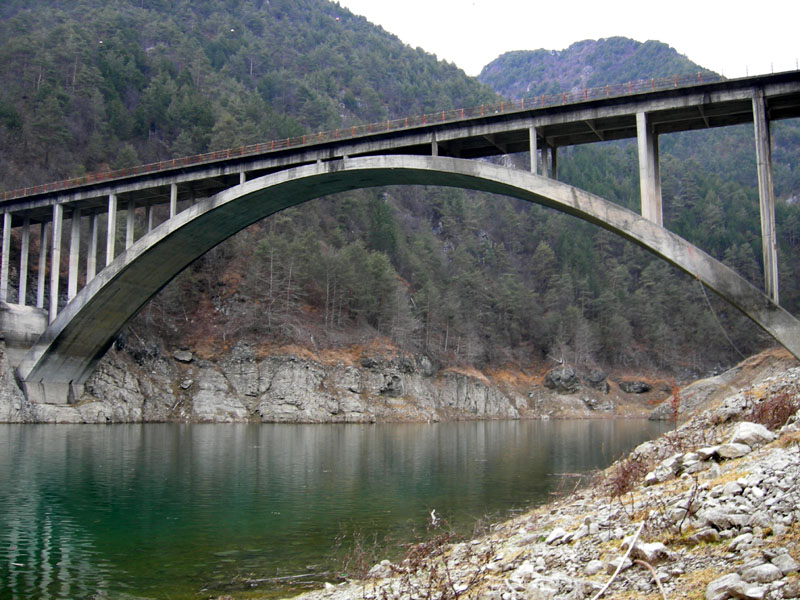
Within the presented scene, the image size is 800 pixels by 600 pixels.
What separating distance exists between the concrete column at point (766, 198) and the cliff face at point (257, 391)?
3604 cm

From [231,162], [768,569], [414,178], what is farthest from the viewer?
[231,162]

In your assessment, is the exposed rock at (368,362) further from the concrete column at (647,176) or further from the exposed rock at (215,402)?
the concrete column at (647,176)

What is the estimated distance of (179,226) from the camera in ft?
128

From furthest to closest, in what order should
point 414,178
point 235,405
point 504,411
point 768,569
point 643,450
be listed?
point 504,411 → point 235,405 → point 414,178 → point 643,450 → point 768,569

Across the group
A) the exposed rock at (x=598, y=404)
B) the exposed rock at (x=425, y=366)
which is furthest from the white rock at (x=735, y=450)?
Answer: the exposed rock at (x=598, y=404)

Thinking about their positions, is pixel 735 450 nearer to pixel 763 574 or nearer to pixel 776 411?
pixel 776 411

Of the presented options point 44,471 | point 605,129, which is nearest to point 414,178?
point 605,129

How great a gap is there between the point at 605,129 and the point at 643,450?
17.2 m

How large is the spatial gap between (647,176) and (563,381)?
180 ft

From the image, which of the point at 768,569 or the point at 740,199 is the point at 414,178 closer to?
the point at 768,569

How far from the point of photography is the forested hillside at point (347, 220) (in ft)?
211

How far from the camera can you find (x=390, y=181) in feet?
120

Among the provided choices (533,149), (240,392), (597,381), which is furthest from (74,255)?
(597,381)

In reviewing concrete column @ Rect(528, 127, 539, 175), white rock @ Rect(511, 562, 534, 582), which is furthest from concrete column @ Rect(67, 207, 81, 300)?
white rock @ Rect(511, 562, 534, 582)
